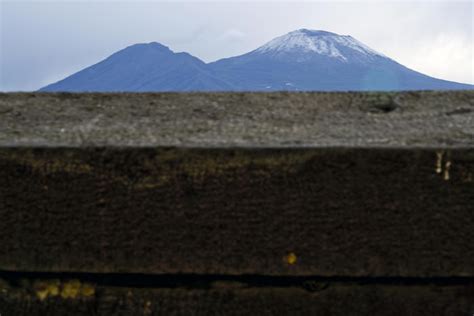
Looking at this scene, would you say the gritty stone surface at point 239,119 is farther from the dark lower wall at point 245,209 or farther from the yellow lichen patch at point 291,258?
the yellow lichen patch at point 291,258

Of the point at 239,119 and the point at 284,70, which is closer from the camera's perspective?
the point at 239,119

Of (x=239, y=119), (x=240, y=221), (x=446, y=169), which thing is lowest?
(x=240, y=221)

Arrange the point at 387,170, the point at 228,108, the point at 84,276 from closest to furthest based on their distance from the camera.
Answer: the point at 387,170 < the point at 84,276 < the point at 228,108

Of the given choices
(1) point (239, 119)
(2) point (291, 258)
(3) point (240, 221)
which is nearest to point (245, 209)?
(3) point (240, 221)

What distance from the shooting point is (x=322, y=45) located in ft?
525

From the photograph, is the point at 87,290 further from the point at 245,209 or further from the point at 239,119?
the point at 239,119

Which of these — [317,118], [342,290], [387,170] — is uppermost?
[317,118]

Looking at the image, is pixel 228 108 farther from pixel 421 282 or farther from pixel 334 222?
pixel 421 282

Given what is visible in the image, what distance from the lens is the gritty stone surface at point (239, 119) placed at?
54.4 inches

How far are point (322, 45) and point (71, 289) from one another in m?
163

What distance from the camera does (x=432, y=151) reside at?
132cm

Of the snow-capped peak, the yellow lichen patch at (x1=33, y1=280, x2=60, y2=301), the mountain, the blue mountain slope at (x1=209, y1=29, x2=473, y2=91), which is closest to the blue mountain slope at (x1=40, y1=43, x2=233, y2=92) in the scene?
the mountain

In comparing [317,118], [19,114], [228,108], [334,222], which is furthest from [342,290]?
[19,114]

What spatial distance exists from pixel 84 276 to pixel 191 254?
260 millimetres
